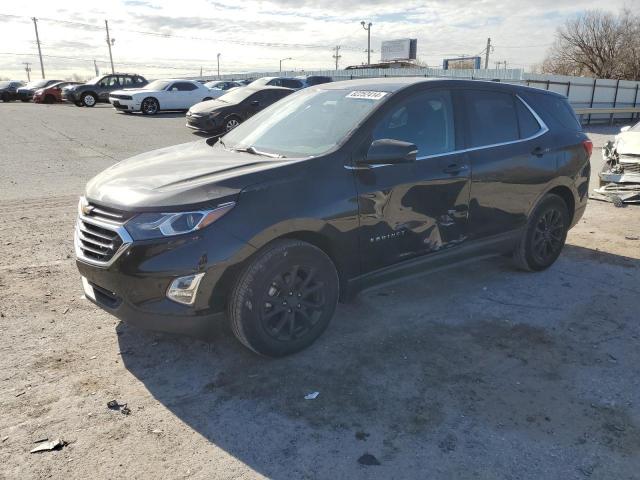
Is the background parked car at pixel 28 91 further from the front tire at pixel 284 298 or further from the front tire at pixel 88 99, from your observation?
the front tire at pixel 284 298

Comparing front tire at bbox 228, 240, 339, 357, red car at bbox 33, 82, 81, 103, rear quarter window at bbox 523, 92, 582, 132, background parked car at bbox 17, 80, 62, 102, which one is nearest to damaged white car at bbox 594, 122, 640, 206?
rear quarter window at bbox 523, 92, 582, 132

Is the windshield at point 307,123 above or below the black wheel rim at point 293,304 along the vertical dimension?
above

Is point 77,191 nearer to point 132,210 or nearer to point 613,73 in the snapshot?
point 132,210

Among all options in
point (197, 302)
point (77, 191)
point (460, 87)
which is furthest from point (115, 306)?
point (77, 191)

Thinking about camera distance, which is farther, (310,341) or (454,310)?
(454,310)

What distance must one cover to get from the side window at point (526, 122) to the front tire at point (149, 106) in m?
20.2

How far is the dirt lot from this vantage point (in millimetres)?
2637

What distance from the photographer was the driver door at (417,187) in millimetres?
3717

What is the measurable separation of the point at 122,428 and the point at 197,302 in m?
0.78

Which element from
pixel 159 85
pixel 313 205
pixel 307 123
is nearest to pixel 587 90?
pixel 159 85

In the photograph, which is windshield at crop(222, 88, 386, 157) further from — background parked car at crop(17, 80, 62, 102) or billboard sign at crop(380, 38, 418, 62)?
billboard sign at crop(380, 38, 418, 62)

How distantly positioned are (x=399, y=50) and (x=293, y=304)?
222ft

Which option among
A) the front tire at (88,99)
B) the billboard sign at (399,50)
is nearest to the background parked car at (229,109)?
the front tire at (88,99)

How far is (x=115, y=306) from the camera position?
3.23 m
